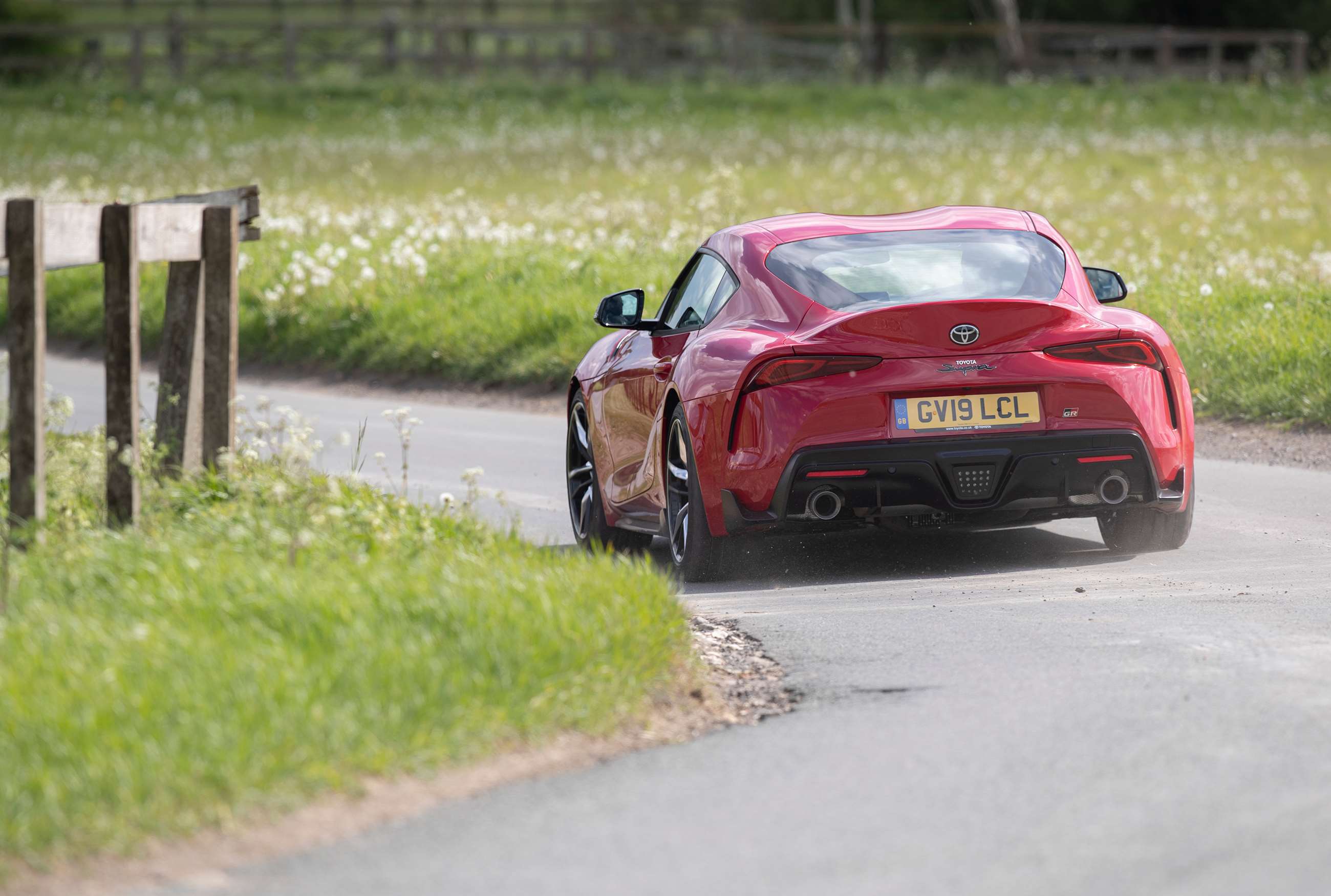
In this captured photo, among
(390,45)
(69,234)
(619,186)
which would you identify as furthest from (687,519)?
(390,45)

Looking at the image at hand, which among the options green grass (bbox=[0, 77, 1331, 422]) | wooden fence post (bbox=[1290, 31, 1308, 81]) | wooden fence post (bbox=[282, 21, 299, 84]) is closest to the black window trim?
green grass (bbox=[0, 77, 1331, 422])

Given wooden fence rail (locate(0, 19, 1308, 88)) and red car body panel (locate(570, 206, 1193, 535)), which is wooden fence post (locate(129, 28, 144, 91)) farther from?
red car body panel (locate(570, 206, 1193, 535))

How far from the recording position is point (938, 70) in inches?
2014

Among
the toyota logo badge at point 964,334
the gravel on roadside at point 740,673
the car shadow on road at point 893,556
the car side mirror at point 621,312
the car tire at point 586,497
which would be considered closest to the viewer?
the gravel on roadside at point 740,673

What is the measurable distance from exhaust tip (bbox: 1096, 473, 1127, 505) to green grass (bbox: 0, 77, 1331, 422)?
5.15 metres

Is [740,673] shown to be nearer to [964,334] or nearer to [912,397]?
[912,397]

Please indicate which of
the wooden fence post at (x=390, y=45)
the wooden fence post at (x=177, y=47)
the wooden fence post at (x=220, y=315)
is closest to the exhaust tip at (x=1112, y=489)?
the wooden fence post at (x=220, y=315)

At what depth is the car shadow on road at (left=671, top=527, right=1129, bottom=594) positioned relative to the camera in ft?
25.4

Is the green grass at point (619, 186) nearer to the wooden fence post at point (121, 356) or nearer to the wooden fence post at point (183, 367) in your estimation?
the wooden fence post at point (183, 367)

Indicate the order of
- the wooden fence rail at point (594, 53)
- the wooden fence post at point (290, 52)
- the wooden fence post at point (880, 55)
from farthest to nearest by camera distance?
the wooden fence post at point (880, 55) < the wooden fence post at point (290, 52) < the wooden fence rail at point (594, 53)

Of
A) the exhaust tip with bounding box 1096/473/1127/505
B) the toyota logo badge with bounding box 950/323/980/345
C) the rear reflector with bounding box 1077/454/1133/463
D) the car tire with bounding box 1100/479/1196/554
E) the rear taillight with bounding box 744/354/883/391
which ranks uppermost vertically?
the toyota logo badge with bounding box 950/323/980/345

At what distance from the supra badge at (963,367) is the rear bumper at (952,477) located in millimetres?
259

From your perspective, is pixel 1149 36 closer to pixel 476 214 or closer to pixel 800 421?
pixel 476 214

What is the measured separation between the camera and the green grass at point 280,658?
4242 millimetres
